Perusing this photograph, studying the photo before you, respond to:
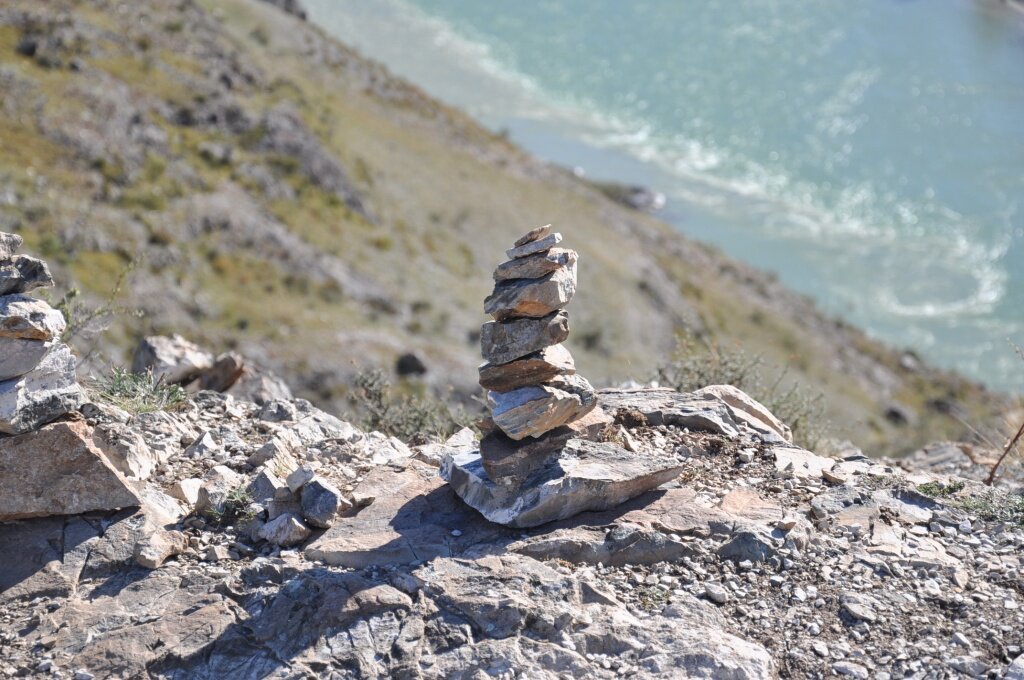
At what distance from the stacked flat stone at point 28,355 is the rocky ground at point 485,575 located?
21 centimetres

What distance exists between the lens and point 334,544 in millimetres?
7582

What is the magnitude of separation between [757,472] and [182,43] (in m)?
37.8

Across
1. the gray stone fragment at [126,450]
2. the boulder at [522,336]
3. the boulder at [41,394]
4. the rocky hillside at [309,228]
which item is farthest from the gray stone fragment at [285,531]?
the rocky hillside at [309,228]

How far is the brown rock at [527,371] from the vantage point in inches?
318

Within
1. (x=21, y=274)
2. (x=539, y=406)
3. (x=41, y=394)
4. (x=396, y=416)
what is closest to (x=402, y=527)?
(x=539, y=406)

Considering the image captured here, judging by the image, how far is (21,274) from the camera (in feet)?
25.3

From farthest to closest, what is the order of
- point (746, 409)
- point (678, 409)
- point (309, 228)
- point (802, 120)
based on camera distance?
point (802, 120), point (309, 228), point (746, 409), point (678, 409)

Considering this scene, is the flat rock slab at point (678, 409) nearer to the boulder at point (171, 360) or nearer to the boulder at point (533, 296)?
the boulder at point (533, 296)

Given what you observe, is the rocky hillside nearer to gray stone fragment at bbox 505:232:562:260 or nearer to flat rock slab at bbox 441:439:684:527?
flat rock slab at bbox 441:439:684:527

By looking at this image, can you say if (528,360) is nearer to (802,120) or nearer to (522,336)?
(522,336)

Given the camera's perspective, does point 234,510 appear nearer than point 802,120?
Yes

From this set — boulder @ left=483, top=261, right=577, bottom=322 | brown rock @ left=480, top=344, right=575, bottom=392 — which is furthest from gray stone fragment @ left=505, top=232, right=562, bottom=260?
brown rock @ left=480, top=344, right=575, bottom=392

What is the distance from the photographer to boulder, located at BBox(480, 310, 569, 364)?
7977mm

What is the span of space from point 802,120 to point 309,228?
35.4m
